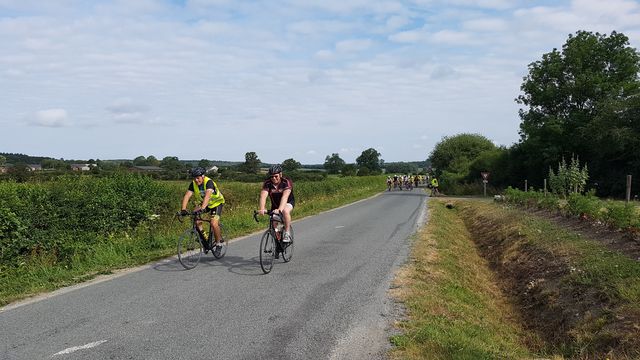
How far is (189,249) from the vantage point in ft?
33.0

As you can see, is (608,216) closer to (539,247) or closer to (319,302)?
(539,247)

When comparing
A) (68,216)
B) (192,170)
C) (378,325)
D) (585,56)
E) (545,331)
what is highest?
(585,56)

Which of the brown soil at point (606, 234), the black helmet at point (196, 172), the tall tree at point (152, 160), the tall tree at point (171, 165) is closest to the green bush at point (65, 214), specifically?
the black helmet at point (196, 172)

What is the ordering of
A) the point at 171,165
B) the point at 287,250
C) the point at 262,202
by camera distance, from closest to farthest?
the point at 262,202 → the point at 287,250 → the point at 171,165

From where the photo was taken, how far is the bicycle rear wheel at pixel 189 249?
32.1ft

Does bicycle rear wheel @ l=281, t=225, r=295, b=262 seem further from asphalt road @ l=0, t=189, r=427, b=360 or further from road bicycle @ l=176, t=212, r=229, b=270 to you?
road bicycle @ l=176, t=212, r=229, b=270

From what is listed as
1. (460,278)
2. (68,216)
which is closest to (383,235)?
(460,278)

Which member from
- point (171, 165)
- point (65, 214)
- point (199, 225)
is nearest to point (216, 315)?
point (199, 225)

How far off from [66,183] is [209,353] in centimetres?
930

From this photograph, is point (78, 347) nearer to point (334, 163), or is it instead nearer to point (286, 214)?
point (286, 214)

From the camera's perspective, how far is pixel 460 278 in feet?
33.4

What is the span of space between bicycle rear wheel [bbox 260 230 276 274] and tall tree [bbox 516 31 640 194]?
3886 cm

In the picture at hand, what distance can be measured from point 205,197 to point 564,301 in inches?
260

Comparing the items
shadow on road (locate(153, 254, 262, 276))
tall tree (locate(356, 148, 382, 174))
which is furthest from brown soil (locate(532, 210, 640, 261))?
tall tree (locate(356, 148, 382, 174))
